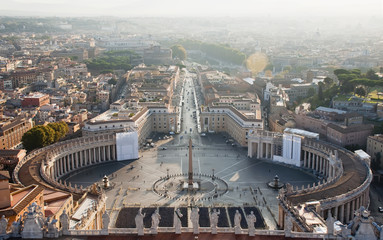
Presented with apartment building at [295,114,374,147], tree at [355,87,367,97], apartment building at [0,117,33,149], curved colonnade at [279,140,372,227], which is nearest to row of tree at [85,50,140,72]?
apartment building at [0,117,33,149]

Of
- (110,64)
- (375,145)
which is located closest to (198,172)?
(375,145)

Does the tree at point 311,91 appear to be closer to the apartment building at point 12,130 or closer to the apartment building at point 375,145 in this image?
the apartment building at point 375,145

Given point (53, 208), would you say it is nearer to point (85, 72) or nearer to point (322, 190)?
point (322, 190)

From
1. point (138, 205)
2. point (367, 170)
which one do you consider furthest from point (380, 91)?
point (138, 205)

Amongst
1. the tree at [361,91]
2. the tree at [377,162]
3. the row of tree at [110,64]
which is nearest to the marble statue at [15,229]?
the tree at [377,162]

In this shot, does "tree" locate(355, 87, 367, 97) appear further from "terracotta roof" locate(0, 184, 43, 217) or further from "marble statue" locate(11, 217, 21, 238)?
"marble statue" locate(11, 217, 21, 238)
